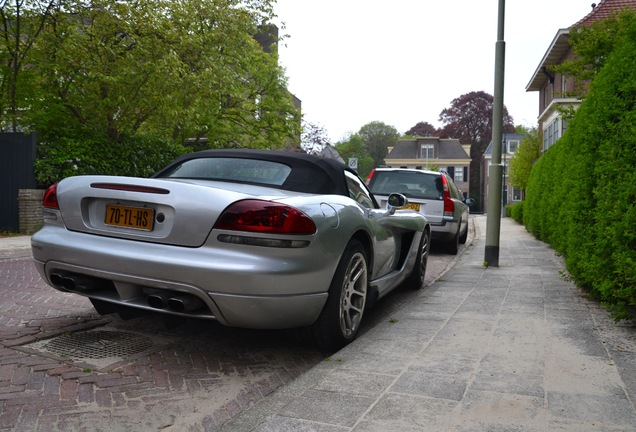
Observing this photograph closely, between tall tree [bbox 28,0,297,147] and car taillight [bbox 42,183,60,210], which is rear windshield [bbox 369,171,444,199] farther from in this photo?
car taillight [bbox 42,183,60,210]

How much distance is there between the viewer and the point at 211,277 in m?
3.11

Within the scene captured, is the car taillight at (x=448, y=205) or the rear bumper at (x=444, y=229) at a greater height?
the car taillight at (x=448, y=205)

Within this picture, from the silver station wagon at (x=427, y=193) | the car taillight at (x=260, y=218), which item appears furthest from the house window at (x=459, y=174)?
the car taillight at (x=260, y=218)

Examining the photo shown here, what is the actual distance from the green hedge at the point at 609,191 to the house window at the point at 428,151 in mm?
69033

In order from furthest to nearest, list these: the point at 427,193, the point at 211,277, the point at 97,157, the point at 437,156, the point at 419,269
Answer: the point at 437,156 → the point at 97,157 → the point at 427,193 → the point at 419,269 → the point at 211,277

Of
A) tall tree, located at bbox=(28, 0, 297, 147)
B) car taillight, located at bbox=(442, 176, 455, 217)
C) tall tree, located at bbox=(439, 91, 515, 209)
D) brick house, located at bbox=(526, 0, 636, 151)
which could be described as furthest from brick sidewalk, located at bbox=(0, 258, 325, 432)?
tall tree, located at bbox=(439, 91, 515, 209)

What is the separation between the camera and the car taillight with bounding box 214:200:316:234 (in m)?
3.17

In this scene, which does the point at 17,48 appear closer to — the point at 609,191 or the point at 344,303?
the point at 344,303

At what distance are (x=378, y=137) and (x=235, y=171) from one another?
9581 cm

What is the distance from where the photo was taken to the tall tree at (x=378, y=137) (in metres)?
97.4

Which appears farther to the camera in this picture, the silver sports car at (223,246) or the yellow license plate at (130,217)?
the yellow license plate at (130,217)

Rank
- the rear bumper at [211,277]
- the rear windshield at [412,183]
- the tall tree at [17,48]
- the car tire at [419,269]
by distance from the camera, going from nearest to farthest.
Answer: the rear bumper at [211,277] < the car tire at [419,269] < the rear windshield at [412,183] < the tall tree at [17,48]

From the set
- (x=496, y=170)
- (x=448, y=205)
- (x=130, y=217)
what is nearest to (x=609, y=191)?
(x=130, y=217)

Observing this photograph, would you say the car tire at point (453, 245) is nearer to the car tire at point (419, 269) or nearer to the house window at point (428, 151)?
the car tire at point (419, 269)
